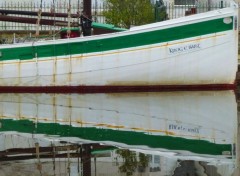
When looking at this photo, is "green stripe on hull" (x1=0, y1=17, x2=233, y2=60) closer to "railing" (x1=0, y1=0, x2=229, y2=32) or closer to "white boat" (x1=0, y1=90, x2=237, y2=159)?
"white boat" (x1=0, y1=90, x2=237, y2=159)

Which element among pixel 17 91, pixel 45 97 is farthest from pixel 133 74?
pixel 17 91

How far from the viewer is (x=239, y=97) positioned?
2011cm

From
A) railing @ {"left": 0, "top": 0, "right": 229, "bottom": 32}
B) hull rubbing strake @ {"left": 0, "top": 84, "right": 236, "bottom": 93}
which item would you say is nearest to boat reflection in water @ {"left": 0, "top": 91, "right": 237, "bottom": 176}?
hull rubbing strake @ {"left": 0, "top": 84, "right": 236, "bottom": 93}

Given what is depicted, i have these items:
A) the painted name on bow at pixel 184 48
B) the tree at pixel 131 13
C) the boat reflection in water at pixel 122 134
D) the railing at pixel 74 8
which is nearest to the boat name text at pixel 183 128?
the boat reflection in water at pixel 122 134

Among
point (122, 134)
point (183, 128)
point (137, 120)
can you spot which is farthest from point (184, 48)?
point (122, 134)

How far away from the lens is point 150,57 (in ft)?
69.5

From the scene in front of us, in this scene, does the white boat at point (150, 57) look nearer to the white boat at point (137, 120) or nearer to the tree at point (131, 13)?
the white boat at point (137, 120)

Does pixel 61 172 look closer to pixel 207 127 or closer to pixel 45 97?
pixel 207 127

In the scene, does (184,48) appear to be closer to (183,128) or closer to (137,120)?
(137,120)

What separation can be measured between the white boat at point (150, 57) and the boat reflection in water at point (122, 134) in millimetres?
685

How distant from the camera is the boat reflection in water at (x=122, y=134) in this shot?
1093cm

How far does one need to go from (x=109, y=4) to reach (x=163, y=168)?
20.2 meters

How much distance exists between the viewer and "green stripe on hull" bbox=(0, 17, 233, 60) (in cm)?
2062

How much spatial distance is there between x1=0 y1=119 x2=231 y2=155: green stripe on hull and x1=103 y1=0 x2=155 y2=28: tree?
12463 mm
